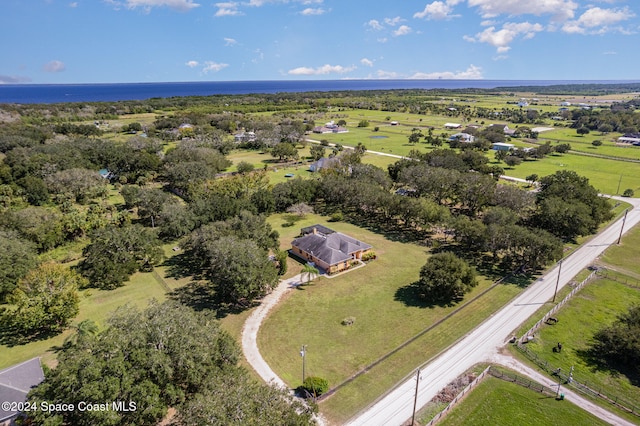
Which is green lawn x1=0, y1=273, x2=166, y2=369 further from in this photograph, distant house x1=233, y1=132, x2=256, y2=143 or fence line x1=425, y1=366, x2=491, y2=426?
distant house x1=233, y1=132, x2=256, y2=143

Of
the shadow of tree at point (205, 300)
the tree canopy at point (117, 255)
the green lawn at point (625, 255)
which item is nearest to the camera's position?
the shadow of tree at point (205, 300)

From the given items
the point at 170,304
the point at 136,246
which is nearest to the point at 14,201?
the point at 136,246

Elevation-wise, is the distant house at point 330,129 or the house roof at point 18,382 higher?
the distant house at point 330,129

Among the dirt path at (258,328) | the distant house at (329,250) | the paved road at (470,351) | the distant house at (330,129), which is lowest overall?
the paved road at (470,351)

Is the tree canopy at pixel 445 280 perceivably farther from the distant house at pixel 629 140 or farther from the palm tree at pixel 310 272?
the distant house at pixel 629 140

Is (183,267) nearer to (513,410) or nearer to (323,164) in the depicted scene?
(513,410)

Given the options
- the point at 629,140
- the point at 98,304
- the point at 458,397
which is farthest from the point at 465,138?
the point at 98,304

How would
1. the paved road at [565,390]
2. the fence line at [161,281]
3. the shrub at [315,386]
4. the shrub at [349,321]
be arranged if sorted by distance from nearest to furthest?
the paved road at [565,390]
the shrub at [315,386]
the shrub at [349,321]
the fence line at [161,281]

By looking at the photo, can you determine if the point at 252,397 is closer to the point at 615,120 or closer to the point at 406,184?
the point at 406,184

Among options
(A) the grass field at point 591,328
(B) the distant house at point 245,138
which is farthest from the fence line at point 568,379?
(B) the distant house at point 245,138
